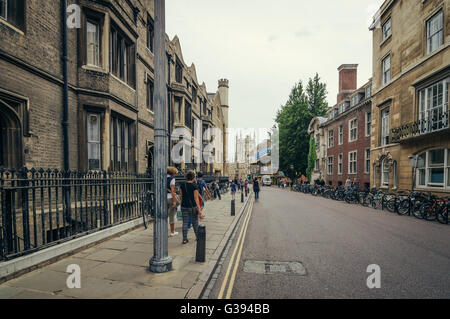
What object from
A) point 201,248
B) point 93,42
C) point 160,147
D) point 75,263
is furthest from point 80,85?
point 201,248

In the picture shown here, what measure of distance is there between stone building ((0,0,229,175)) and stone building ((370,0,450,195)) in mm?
15344

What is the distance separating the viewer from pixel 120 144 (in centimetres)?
1008

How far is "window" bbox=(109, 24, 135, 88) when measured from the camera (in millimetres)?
9289

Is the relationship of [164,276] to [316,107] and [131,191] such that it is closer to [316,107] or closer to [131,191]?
[131,191]

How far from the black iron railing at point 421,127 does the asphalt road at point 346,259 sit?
252 inches

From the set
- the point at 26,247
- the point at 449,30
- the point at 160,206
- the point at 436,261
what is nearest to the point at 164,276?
the point at 160,206

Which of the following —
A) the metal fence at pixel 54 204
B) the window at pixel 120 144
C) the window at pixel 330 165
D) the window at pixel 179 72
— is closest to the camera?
the metal fence at pixel 54 204

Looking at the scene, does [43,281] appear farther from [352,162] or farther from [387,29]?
[352,162]

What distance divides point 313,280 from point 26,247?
507 centimetres

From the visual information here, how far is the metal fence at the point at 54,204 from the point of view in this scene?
382 cm

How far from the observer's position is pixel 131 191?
7332mm

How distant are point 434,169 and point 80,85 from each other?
57.8 feet

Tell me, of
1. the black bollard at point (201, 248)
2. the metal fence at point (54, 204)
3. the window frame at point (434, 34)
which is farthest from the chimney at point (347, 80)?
the black bollard at point (201, 248)

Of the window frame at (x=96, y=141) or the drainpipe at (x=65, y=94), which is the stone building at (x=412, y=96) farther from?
the drainpipe at (x=65, y=94)
